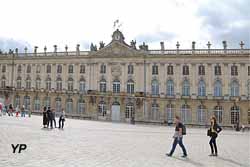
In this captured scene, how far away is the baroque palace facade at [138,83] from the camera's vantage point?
46969 mm

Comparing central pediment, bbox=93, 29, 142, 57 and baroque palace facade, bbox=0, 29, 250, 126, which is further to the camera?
central pediment, bbox=93, 29, 142, 57

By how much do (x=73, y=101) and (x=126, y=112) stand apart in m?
9.47

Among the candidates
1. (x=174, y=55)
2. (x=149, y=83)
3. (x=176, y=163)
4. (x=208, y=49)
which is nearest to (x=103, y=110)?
(x=149, y=83)

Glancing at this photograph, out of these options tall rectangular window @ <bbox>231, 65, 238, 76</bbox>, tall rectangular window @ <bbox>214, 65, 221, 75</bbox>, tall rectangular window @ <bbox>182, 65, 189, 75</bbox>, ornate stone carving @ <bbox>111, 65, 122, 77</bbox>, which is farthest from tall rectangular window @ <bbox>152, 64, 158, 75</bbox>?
tall rectangular window @ <bbox>231, 65, 238, 76</bbox>

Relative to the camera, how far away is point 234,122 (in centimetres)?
4609

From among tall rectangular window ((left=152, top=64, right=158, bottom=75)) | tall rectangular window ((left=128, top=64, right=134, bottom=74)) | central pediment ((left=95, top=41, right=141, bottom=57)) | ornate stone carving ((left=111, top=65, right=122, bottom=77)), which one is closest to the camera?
tall rectangular window ((left=152, top=64, right=158, bottom=75))

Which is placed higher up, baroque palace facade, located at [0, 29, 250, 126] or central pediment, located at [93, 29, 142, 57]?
central pediment, located at [93, 29, 142, 57]

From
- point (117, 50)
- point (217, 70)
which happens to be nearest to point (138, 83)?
point (117, 50)

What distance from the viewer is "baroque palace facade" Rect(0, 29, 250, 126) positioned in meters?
47.0

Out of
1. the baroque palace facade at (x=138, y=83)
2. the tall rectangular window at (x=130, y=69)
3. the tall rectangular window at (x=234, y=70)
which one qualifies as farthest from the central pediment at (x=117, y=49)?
the tall rectangular window at (x=234, y=70)

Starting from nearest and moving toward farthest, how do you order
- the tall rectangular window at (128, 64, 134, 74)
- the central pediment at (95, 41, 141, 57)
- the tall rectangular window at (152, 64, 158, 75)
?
the tall rectangular window at (152, 64, 158, 75)
the tall rectangular window at (128, 64, 134, 74)
the central pediment at (95, 41, 141, 57)

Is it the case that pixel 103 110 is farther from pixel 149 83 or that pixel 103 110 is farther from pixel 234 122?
pixel 234 122

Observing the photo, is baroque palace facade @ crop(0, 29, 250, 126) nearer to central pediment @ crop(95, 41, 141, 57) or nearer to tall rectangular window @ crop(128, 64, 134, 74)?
central pediment @ crop(95, 41, 141, 57)

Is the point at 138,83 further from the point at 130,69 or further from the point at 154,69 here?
the point at 154,69
